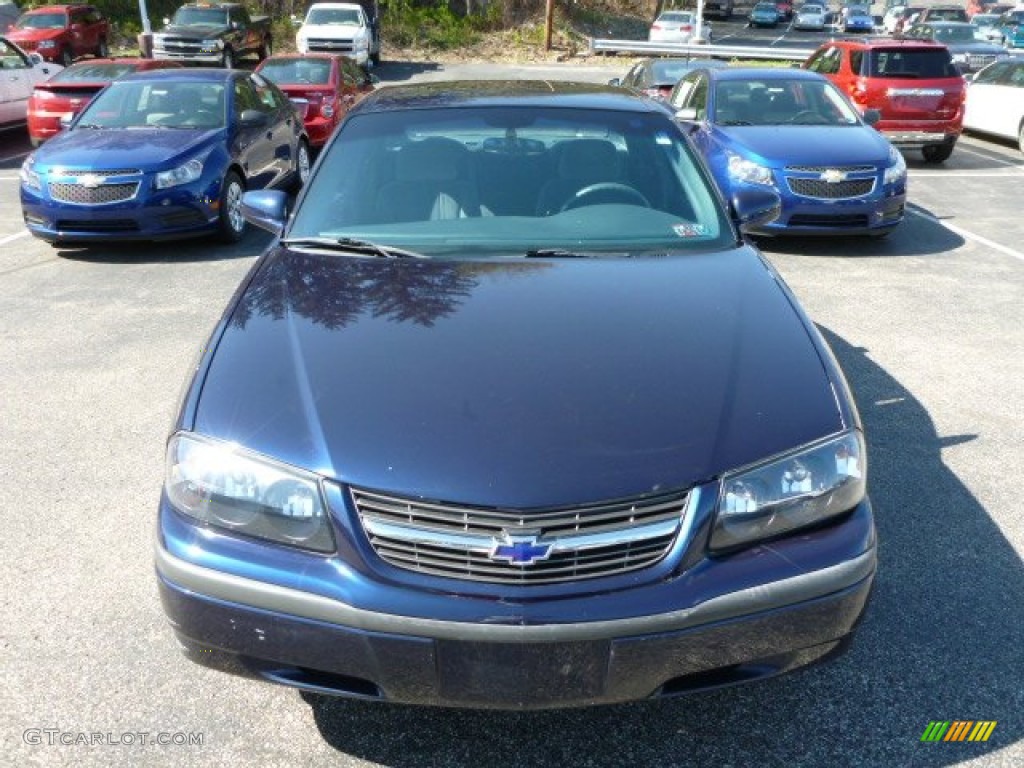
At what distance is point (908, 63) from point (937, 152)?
132 cm

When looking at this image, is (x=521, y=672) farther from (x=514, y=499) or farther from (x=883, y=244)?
(x=883, y=244)

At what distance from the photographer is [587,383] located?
2.60 meters

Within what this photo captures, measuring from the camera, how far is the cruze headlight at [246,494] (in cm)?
234

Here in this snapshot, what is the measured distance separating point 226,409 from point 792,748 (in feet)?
5.90

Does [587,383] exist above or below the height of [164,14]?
above

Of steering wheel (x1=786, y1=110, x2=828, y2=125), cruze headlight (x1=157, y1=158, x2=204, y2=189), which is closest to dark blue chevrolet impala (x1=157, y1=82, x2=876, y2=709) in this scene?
cruze headlight (x1=157, y1=158, x2=204, y2=189)

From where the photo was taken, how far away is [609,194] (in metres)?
3.89

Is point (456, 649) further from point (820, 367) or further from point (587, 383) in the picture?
point (820, 367)

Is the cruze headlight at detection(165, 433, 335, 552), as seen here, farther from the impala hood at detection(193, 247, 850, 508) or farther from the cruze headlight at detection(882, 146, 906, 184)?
the cruze headlight at detection(882, 146, 906, 184)

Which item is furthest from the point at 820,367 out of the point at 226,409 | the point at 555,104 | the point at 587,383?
the point at 555,104

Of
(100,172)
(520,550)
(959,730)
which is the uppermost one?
(520,550)

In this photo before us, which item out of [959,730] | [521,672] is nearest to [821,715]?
[959,730]

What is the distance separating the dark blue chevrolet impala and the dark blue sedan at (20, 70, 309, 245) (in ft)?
16.4

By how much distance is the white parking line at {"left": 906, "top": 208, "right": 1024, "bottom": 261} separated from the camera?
8.63 metres
